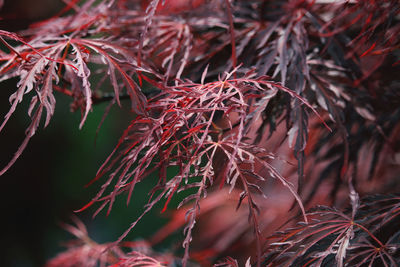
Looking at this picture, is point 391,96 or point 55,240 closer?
point 391,96

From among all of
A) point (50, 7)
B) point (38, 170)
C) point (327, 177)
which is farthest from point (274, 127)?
point (38, 170)

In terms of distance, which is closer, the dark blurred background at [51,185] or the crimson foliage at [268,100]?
the crimson foliage at [268,100]

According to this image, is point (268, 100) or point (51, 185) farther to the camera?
point (51, 185)

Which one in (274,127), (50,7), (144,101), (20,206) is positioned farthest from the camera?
(20,206)

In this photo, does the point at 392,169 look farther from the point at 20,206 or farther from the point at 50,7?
the point at 20,206

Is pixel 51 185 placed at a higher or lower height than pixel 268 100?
lower
